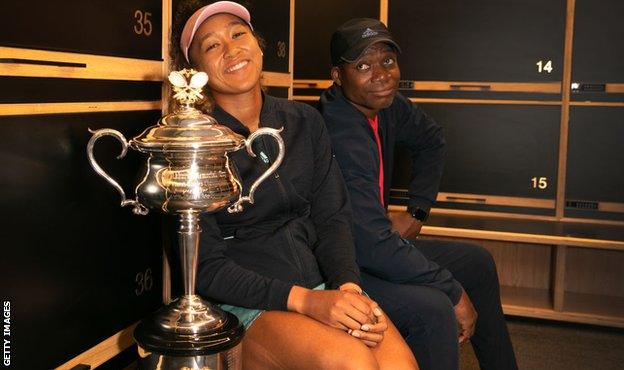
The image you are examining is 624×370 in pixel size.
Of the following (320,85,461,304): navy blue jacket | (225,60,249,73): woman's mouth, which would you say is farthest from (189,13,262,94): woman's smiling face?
(320,85,461,304): navy blue jacket

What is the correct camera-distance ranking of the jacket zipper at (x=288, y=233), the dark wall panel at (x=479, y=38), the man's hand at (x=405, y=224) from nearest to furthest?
the jacket zipper at (x=288, y=233)
the man's hand at (x=405, y=224)
the dark wall panel at (x=479, y=38)

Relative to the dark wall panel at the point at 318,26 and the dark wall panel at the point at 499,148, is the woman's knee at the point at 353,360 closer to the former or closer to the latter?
the dark wall panel at the point at 499,148

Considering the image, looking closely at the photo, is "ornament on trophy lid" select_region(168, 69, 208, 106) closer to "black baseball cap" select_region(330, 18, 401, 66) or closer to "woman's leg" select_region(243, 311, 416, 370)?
"woman's leg" select_region(243, 311, 416, 370)

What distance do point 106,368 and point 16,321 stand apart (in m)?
0.38

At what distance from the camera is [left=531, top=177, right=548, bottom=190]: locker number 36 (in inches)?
119

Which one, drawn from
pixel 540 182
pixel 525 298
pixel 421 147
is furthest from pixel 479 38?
pixel 525 298

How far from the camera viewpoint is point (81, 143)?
1.47 metres

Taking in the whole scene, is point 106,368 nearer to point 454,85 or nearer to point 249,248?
point 249,248

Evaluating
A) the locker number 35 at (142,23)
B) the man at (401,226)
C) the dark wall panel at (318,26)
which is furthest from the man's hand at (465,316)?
the dark wall panel at (318,26)

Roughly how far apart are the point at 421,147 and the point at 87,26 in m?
1.16

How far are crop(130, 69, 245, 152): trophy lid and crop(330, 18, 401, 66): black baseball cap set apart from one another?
699mm

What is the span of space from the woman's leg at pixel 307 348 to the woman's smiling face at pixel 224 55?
52cm

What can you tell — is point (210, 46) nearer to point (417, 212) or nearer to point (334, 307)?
point (334, 307)

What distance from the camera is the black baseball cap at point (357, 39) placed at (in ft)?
6.38
